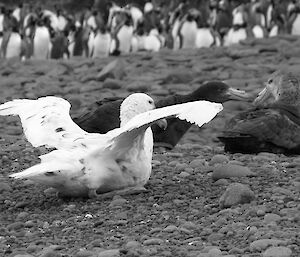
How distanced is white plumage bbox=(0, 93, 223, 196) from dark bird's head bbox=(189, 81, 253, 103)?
3.31 m

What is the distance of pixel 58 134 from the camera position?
7.76 m

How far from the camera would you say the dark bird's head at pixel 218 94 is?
11.2 m

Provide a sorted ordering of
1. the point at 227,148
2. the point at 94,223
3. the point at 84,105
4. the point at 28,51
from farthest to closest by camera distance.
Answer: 1. the point at 28,51
2. the point at 84,105
3. the point at 227,148
4. the point at 94,223

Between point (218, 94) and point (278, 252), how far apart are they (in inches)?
226

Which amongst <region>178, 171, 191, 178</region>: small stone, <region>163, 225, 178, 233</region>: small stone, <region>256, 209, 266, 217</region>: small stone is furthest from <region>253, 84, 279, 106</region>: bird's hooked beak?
<region>163, 225, 178, 233</region>: small stone

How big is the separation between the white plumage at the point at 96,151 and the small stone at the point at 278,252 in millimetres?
1419

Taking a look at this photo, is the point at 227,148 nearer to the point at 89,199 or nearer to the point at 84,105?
the point at 89,199

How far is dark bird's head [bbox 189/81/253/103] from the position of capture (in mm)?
11211

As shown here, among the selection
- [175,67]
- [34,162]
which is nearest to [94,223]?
[34,162]

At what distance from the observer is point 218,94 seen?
445 inches

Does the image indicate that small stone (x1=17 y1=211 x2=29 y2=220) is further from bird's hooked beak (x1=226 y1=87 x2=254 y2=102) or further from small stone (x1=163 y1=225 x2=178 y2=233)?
bird's hooked beak (x1=226 y1=87 x2=254 y2=102)

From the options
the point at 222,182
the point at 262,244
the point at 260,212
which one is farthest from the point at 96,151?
the point at 262,244

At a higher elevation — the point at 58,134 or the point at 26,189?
the point at 58,134

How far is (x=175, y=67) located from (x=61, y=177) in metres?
10.5
